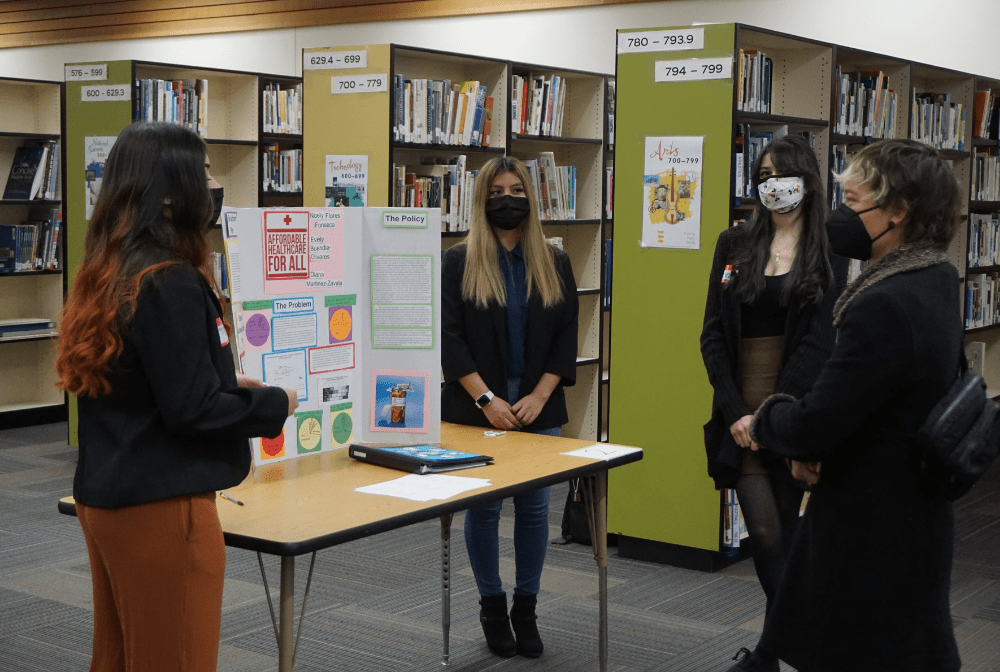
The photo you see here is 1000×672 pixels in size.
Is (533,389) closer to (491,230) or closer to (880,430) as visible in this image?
(491,230)

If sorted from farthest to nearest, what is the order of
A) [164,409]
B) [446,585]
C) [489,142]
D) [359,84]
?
[489,142], [359,84], [446,585], [164,409]

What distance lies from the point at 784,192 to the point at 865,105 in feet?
8.43

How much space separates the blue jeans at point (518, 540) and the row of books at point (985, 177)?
469 centimetres

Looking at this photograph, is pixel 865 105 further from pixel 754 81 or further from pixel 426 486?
pixel 426 486

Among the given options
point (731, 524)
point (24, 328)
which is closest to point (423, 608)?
point (731, 524)

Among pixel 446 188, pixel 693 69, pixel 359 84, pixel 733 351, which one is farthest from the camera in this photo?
pixel 446 188

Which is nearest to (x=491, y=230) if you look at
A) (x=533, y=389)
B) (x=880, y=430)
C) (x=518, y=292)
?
(x=518, y=292)

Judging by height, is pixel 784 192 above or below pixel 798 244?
above

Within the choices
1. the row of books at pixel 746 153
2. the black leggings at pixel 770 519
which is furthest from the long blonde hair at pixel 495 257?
the row of books at pixel 746 153

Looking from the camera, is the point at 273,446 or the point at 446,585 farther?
the point at 446,585

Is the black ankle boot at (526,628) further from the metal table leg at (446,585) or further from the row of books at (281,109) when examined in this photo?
the row of books at (281,109)

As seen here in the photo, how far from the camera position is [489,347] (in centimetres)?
331

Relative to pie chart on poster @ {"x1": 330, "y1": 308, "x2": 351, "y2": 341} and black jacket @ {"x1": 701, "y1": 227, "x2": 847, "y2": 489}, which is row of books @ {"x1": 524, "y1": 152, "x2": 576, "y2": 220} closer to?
black jacket @ {"x1": 701, "y1": 227, "x2": 847, "y2": 489}

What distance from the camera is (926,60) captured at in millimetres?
7023
